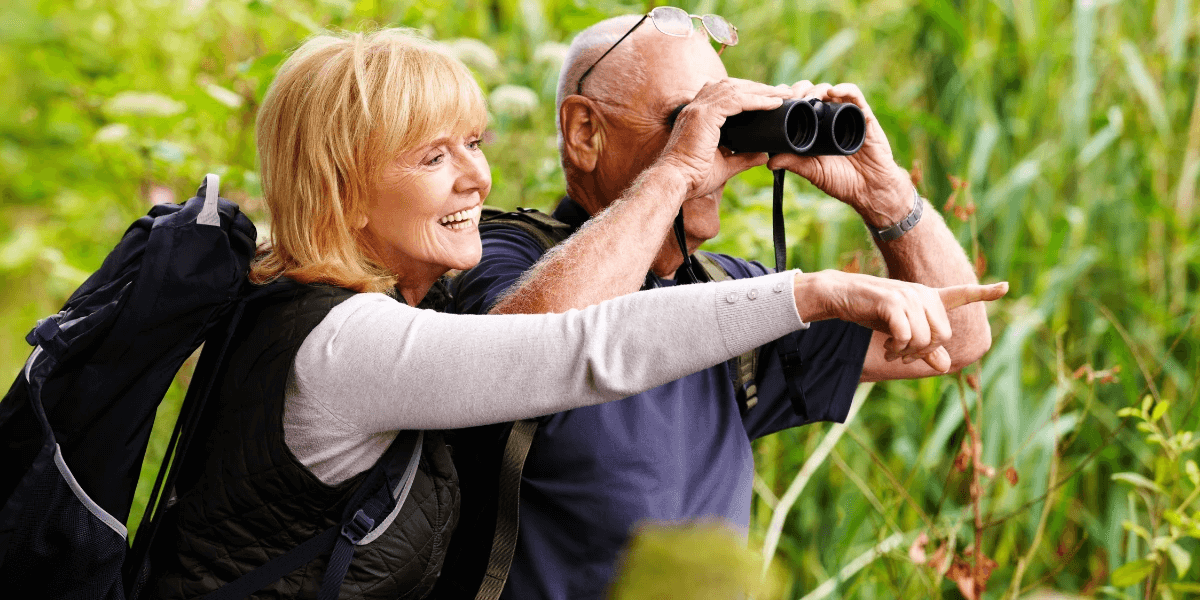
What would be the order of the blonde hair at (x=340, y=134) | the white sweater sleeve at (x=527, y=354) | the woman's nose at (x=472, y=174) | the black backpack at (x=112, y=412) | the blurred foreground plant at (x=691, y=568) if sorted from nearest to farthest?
the blurred foreground plant at (x=691, y=568), the white sweater sleeve at (x=527, y=354), the black backpack at (x=112, y=412), the blonde hair at (x=340, y=134), the woman's nose at (x=472, y=174)

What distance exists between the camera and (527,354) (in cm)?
110

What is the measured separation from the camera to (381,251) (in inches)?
57.4

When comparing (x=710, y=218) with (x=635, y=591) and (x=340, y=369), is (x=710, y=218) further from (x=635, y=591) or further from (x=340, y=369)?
(x=635, y=591)

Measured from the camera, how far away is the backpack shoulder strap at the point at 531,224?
1.86 m

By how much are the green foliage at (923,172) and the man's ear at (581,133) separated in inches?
26.5

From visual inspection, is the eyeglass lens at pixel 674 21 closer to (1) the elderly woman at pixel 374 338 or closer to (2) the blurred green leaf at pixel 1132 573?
(1) the elderly woman at pixel 374 338

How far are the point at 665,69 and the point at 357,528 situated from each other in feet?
3.36

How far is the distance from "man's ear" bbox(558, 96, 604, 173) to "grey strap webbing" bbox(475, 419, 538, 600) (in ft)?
2.15

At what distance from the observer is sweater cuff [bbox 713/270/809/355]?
109 cm

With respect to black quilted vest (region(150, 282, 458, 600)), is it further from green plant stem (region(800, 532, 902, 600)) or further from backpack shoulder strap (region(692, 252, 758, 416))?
green plant stem (region(800, 532, 902, 600))

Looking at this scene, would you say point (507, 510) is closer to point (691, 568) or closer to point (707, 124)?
point (707, 124)

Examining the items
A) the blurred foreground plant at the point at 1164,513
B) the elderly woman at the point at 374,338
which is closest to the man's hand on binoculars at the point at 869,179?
the blurred foreground plant at the point at 1164,513

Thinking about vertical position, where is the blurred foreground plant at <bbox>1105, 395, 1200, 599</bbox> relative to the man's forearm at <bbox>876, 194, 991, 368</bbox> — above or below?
below

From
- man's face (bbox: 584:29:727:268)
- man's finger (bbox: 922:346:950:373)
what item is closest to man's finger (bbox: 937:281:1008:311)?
man's finger (bbox: 922:346:950:373)
